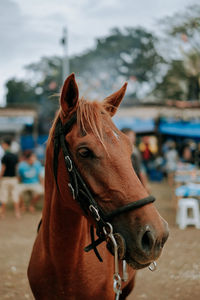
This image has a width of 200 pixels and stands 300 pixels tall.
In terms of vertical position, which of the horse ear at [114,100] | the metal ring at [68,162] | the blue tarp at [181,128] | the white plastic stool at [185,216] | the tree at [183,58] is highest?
the tree at [183,58]

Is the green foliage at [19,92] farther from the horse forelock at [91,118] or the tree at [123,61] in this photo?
the horse forelock at [91,118]

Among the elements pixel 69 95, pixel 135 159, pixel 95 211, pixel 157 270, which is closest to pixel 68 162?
pixel 95 211

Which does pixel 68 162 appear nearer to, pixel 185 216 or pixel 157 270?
pixel 157 270

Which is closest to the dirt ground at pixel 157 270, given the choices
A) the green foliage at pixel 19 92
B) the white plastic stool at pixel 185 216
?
the white plastic stool at pixel 185 216

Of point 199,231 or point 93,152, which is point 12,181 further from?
point 93,152

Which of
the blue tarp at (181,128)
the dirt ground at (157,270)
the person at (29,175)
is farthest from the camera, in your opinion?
the blue tarp at (181,128)

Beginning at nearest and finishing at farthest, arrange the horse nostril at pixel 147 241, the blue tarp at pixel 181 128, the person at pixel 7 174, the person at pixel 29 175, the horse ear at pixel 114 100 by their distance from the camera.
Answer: the horse nostril at pixel 147 241, the horse ear at pixel 114 100, the person at pixel 7 174, the person at pixel 29 175, the blue tarp at pixel 181 128

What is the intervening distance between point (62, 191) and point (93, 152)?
0.41 m

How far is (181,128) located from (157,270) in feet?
35.9

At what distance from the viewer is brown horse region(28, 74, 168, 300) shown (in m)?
1.63

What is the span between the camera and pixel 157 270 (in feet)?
15.7

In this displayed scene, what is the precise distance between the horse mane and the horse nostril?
1.87ft

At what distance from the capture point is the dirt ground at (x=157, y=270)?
4.07m

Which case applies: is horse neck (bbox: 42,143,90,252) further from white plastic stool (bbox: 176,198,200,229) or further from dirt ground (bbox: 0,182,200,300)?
white plastic stool (bbox: 176,198,200,229)
